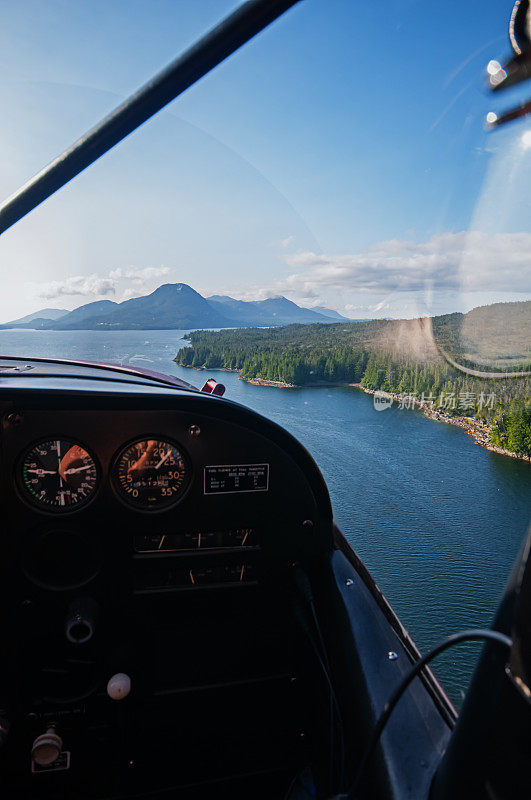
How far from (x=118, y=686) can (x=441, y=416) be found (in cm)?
157

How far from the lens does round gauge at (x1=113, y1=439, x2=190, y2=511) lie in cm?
175

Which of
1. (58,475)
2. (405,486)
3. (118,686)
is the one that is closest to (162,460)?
(58,475)

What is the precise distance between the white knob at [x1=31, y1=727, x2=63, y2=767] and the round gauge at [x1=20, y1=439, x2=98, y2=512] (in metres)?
0.76

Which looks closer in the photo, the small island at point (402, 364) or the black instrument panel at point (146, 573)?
the small island at point (402, 364)

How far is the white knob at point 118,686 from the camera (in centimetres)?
167

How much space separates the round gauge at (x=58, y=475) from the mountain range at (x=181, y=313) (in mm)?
873

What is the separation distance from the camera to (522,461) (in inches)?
56.0

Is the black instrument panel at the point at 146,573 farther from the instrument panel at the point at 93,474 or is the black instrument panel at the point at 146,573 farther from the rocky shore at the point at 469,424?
the rocky shore at the point at 469,424

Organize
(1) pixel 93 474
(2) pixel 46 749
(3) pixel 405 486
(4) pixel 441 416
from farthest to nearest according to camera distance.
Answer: (3) pixel 405 486 → (4) pixel 441 416 → (1) pixel 93 474 → (2) pixel 46 749

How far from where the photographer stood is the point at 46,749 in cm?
161

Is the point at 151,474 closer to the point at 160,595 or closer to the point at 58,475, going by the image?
the point at 58,475

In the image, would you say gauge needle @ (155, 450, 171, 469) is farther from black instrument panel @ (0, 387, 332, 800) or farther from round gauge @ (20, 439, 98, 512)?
round gauge @ (20, 439, 98, 512)

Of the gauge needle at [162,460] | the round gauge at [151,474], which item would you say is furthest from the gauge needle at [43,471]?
the gauge needle at [162,460]

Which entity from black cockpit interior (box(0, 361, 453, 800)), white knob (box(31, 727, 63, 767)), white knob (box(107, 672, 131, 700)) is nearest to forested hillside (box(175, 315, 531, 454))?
black cockpit interior (box(0, 361, 453, 800))
